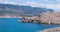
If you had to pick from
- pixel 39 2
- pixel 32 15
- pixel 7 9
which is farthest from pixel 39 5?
pixel 7 9

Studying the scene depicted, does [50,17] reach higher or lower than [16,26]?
higher

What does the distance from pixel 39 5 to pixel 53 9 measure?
57 centimetres

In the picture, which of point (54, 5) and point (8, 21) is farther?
point (54, 5)

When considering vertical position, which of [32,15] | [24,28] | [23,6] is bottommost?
[24,28]

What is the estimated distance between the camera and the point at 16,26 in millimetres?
5594

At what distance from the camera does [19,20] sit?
18.4ft

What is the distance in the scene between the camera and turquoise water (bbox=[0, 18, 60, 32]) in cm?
552

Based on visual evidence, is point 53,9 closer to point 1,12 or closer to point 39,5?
point 39,5

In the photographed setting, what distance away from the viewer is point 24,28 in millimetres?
5625

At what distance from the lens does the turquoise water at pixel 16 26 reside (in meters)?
5.52

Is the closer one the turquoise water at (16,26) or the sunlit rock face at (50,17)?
the turquoise water at (16,26)

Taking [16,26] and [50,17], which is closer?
[16,26]

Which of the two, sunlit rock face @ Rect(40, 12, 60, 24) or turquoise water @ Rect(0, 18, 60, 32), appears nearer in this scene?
turquoise water @ Rect(0, 18, 60, 32)

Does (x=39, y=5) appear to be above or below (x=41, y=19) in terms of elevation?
above
